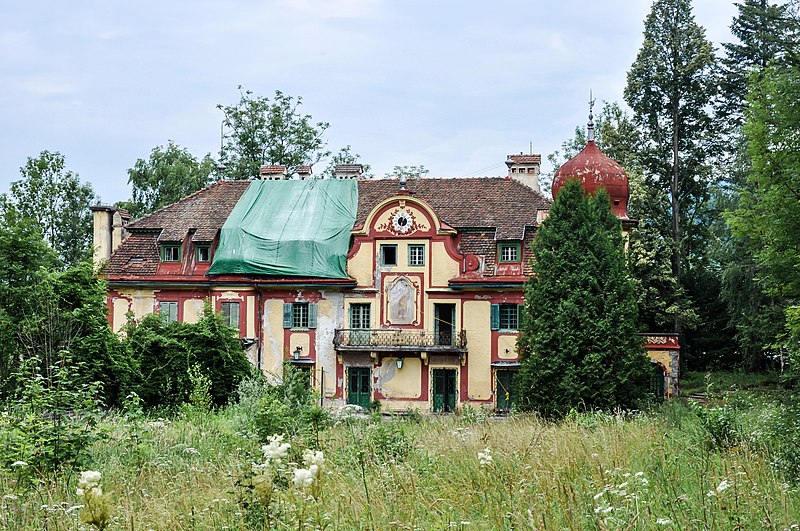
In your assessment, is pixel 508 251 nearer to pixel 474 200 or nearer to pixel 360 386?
pixel 474 200

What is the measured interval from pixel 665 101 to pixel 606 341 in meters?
22.7

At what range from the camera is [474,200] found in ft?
115

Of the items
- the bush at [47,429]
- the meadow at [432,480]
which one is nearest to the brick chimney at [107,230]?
the meadow at [432,480]

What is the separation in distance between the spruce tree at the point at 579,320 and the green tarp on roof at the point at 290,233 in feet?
35.4

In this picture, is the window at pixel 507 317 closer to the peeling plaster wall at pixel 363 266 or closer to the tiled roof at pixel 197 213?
the peeling plaster wall at pixel 363 266

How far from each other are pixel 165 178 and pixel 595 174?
27369mm

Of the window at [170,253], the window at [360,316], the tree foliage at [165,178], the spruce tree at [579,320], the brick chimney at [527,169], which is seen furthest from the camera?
the tree foliage at [165,178]

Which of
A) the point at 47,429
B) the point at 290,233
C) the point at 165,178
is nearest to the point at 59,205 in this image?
the point at 165,178

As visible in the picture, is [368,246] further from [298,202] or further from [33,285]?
[33,285]

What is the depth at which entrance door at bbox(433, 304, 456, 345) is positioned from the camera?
33.1 metres

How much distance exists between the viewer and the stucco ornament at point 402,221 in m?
33.2

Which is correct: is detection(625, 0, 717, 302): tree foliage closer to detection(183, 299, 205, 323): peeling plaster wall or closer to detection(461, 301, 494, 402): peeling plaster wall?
detection(461, 301, 494, 402): peeling plaster wall

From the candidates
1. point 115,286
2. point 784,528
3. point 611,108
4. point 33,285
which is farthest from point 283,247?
point 784,528

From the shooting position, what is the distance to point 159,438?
1302 cm
